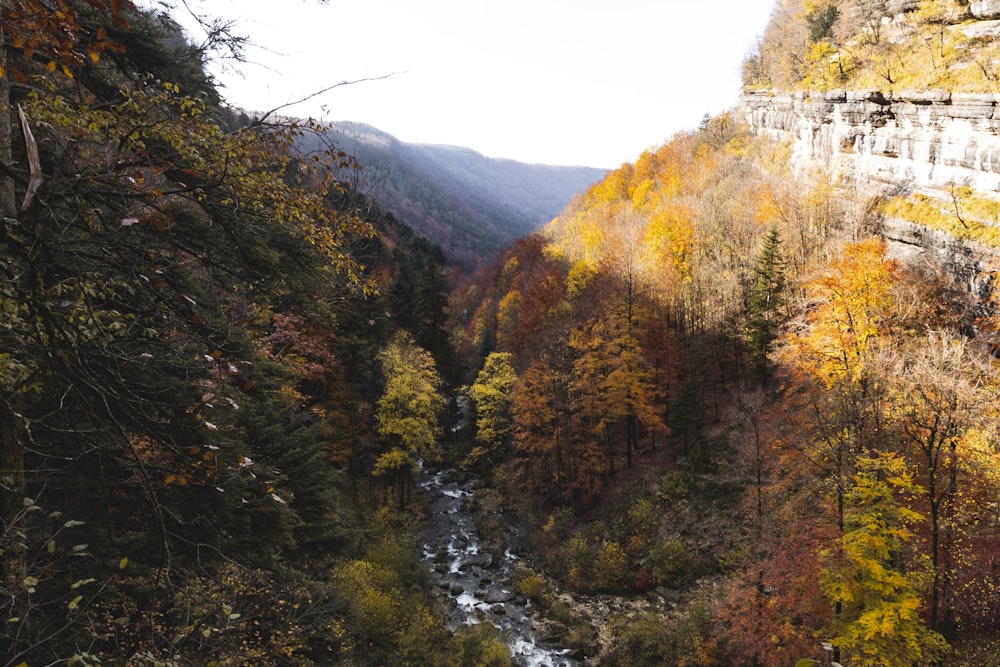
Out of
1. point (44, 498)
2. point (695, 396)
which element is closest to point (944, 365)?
point (695, 396)

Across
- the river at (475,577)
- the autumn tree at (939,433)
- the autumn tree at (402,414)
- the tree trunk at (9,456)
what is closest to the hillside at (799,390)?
the autumn tree at (939,433)

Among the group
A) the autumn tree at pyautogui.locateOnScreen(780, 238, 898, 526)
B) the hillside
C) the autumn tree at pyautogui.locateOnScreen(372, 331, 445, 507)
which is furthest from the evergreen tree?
the autumn tree at pyautogui.locateOnScreen(372, 331, 445, 507)

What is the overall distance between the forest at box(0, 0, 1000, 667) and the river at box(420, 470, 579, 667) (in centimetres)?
100

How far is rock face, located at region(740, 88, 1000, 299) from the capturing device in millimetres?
19891

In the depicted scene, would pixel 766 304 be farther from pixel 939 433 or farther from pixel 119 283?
pixel 119 283

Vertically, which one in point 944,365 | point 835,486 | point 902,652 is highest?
point 944,365

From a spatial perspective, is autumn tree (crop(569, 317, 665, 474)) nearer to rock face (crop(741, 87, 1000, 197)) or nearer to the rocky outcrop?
rock face (crop(741, 87, 1000, 197))

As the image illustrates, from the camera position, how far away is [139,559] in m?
8.63

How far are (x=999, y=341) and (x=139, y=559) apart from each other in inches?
1051

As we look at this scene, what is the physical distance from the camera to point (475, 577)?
24.0m

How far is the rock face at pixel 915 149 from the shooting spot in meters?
19.9

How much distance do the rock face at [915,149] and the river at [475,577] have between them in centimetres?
2350

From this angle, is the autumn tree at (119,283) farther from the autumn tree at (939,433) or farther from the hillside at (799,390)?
the autumn tree at (939,433)

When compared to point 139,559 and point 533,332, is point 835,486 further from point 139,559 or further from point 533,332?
point 533,332
